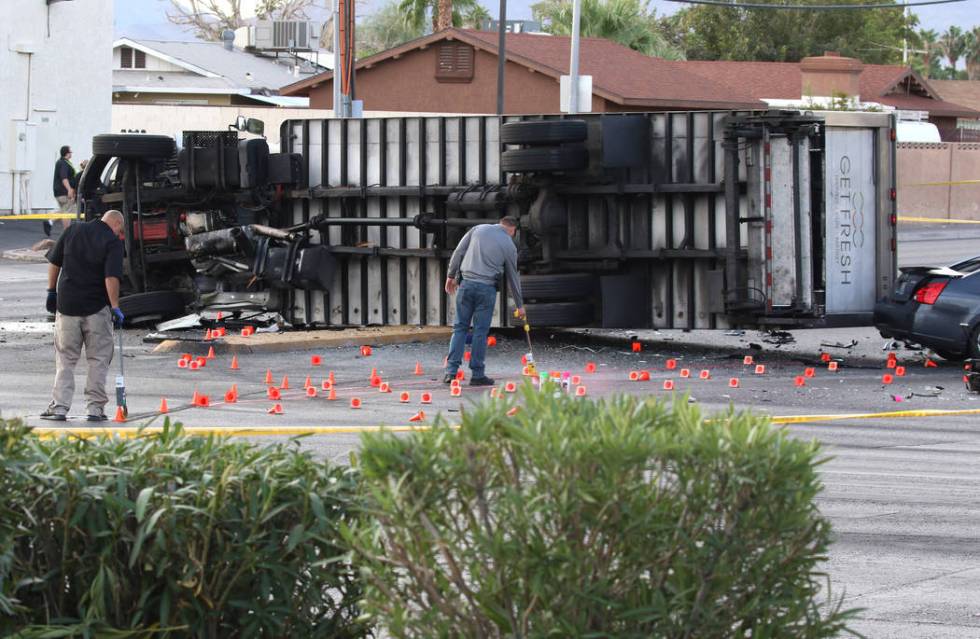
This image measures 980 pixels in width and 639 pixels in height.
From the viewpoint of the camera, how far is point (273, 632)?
477cm

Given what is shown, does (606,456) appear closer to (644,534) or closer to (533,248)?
(644,534)

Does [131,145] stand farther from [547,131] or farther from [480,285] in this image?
[480,285]

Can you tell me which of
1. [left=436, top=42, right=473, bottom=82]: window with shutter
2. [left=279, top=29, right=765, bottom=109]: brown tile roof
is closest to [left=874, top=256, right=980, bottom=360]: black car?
[left=279, top=29, right=765, bottom=109]: brown tile roof

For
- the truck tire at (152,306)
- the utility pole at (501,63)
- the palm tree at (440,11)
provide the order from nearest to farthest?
the truck tire at (152,306), the utility pole at (501,63), the palm tree at (440,11)

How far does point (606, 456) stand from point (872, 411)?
34.0ft

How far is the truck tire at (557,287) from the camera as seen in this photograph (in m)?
17.0

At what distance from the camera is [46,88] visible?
123ft

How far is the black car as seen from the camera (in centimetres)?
1588

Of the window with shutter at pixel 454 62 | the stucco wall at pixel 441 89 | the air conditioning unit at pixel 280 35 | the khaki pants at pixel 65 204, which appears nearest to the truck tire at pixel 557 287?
the khaki pants at pixel 65 204

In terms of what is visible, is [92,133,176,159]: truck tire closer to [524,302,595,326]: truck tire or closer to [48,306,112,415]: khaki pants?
[524,302,595,326]: truck tire

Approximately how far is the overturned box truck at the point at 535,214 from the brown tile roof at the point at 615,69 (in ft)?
75.3

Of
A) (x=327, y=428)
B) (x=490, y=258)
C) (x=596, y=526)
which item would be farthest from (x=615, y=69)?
(x=596, y=526)

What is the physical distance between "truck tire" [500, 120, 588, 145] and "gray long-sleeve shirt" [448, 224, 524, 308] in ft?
6.81

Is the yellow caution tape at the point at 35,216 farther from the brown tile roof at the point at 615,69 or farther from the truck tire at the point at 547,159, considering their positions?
the truck tire at the point at 547,159
